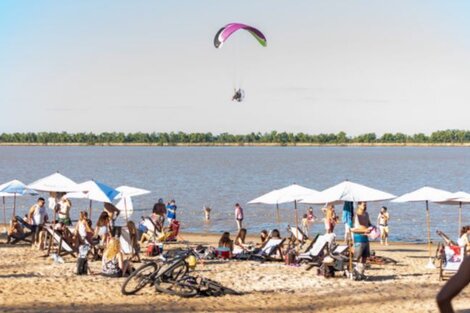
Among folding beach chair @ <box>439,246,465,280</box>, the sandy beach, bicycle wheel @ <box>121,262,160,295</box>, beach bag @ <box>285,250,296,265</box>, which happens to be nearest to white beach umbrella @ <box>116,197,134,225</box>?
the sandy beach

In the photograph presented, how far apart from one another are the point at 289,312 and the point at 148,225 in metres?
10.5

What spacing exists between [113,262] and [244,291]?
3117 millimetres

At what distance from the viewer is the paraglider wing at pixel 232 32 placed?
23078mm

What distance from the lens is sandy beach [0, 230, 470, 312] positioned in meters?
11.8

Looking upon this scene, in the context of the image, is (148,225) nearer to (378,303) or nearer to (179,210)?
(378,303)

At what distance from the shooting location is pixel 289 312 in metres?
11.5

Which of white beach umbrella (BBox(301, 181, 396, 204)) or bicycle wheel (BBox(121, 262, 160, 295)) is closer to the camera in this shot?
bicycle wheel (BBox(121, 262, 160, 295))

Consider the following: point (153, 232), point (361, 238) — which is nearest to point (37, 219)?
point (153, 232)

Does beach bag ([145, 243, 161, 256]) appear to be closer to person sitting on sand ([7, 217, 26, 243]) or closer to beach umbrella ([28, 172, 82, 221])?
beach umbrella ([28, 172, 82, 221])

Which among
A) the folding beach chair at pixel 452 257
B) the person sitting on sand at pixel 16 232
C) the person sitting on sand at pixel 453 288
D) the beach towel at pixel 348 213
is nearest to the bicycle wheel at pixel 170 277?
the folding beach chair at pixel 452 257

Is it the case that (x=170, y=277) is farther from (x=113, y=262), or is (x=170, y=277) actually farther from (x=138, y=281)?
(x=113, y=262)

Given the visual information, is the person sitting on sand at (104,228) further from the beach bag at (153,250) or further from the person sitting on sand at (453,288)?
the person sitting on sand at (453,288)

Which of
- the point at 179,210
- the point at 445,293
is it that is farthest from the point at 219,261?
the point at 179,210

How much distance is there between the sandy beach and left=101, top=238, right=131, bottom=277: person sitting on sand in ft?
0.96
